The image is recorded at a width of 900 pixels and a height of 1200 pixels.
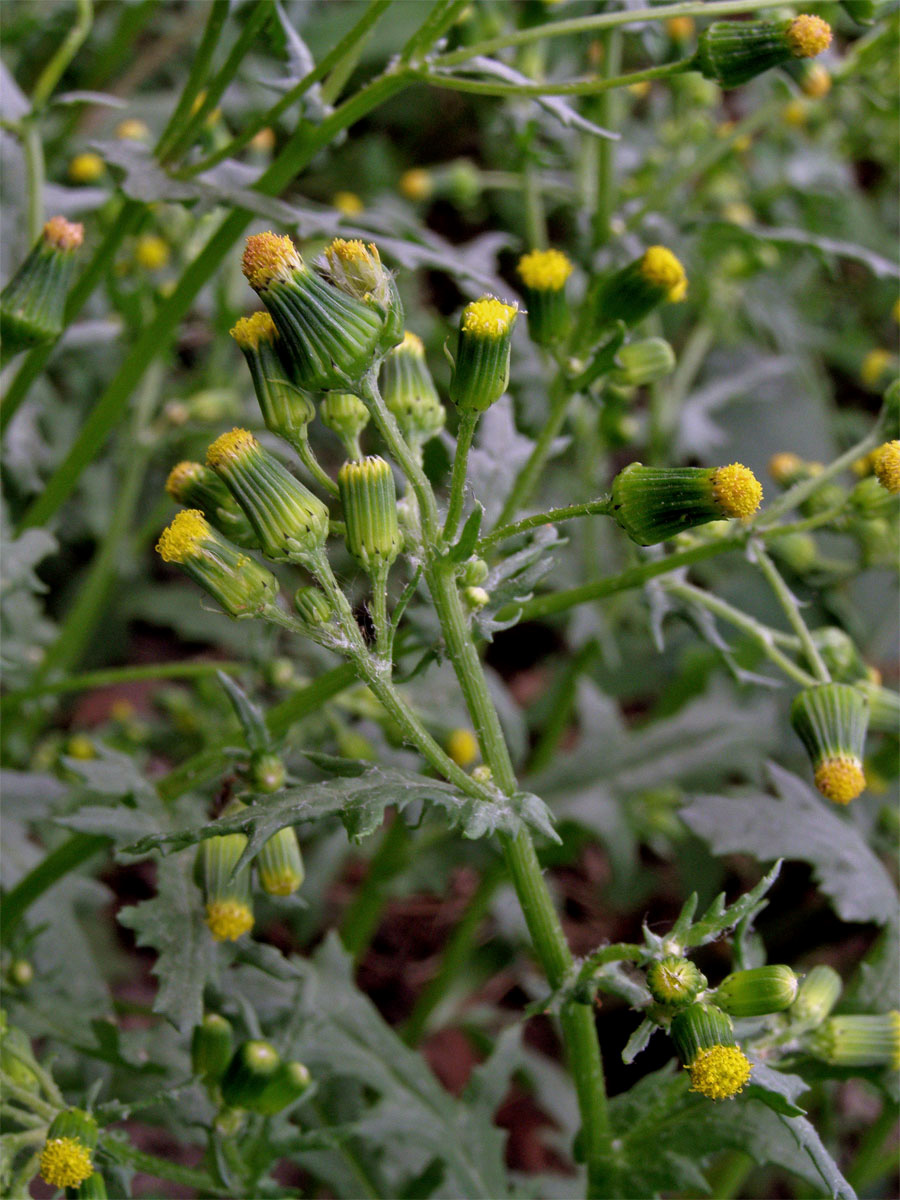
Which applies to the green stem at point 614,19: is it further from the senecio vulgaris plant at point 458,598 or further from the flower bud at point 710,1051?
the flower bud at point 710,1051

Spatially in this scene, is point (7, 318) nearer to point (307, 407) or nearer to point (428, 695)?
point (307, 407)

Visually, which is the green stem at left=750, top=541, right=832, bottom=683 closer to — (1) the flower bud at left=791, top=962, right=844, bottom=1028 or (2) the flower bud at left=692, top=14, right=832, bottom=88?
(1) the flower bud at left=791, top=962, right=844, bottom=1028

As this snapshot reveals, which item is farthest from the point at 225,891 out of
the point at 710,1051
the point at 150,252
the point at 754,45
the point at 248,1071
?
the point at 150,252

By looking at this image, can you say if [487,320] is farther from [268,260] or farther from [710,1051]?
[710,1051]

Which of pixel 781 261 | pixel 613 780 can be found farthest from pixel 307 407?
pixel 781 261

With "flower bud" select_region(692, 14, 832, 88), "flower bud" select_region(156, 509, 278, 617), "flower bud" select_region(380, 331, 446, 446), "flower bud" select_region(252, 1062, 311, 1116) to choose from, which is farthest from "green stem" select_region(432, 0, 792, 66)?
"flower bud" select_region(252, 1062, 311, 1116)
